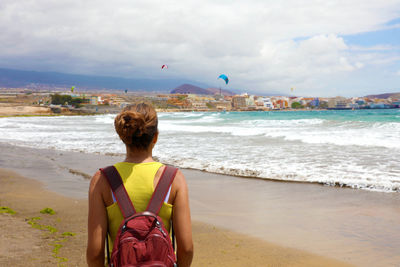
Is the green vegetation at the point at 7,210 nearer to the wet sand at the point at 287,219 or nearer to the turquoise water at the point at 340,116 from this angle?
the wet sand at the point at 287,219

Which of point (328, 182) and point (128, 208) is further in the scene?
point (328, 182)

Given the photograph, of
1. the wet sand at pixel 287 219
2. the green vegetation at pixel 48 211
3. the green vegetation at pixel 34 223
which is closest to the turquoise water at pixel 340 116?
the wet sand at pixel 287 219

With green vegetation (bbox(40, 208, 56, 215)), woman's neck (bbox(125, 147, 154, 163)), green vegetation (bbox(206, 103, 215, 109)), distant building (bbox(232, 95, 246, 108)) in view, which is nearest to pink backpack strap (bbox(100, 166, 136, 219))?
woman's neck (bbox(125, 147, 154, 163))

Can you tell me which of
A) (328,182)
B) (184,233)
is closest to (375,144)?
(328,182)

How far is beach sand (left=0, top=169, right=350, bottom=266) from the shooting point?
3.14 m

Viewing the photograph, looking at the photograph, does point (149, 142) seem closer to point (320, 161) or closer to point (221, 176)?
point (221, 176)

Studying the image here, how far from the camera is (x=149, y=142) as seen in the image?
165 cm

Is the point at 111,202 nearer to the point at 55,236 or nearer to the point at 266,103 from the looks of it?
the point at 55,236

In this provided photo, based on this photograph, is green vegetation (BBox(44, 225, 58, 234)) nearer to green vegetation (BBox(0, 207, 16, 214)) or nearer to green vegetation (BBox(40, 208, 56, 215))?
green vegetation (BBox(40, 208, 56, 215))

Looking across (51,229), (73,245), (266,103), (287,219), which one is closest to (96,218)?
(73,245)

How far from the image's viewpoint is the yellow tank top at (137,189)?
156 centimetres

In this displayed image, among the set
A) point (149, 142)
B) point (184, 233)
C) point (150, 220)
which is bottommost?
point (184, 233)

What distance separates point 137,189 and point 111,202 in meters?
0.14

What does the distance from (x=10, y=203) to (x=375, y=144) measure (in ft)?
36.2
